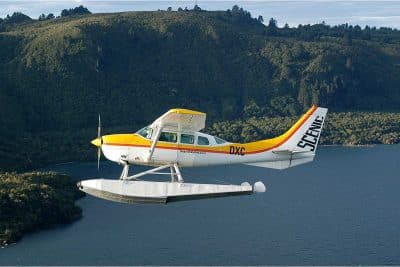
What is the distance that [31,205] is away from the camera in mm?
52562

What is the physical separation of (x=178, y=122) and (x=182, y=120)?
22cm

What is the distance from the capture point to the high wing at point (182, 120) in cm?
2006

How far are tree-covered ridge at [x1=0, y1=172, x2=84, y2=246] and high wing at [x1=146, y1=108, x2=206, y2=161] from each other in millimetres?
30894

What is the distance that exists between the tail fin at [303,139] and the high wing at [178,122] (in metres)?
2.76

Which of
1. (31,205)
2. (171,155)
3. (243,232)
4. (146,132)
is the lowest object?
(243,232)

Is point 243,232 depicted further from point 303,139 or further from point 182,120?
point 182,120

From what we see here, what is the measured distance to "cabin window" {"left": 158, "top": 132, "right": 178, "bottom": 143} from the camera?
21.5 meters

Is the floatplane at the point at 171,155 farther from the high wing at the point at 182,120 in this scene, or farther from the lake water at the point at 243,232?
the lake water at the point at 243,232

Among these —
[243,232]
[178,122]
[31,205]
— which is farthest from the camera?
[31,205]

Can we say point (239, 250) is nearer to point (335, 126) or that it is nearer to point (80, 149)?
point (80, 149)

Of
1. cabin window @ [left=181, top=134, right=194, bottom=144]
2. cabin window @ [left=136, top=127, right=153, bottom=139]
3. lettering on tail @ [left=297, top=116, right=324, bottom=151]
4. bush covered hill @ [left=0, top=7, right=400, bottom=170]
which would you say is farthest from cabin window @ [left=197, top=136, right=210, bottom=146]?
bush covered hill @ [left=0, top=7, right=400, bottom=170]

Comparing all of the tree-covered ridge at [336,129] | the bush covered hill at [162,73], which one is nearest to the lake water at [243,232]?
the tree-covered ridge at [336,129]

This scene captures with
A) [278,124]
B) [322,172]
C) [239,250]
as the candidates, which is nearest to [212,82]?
[278,124]

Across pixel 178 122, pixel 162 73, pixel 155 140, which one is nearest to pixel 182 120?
pixel 178 122
